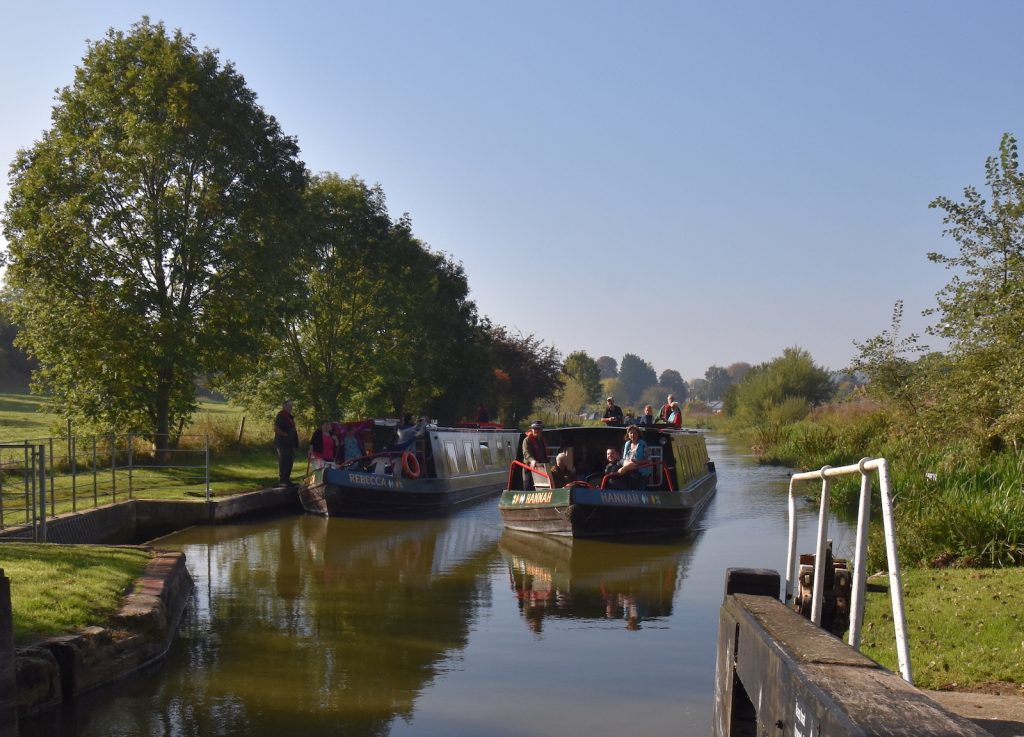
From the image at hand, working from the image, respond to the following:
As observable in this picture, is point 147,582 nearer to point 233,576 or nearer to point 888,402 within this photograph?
point 233,576

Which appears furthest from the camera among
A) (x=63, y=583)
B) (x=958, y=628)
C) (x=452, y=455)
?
(x=452, y=455)

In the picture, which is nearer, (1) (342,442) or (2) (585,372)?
(1) (342,442)

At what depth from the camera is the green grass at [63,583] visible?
828 centimetres

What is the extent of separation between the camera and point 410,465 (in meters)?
23.3

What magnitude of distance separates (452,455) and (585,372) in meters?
71.5

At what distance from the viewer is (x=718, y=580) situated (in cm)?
1408

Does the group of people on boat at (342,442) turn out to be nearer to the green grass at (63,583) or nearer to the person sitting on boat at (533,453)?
the person sitting on boat at (533,453)

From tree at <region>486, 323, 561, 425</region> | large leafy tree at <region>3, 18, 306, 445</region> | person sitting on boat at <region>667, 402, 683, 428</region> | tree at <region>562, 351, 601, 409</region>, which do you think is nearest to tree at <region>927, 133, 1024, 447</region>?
person sitting on boat at <region>667, 402, 683, 428</region>

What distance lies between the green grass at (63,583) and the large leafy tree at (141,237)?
10803 mm

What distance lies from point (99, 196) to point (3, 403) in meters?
30.1

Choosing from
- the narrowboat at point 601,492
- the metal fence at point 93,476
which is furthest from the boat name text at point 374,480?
the metal fence at point 93,476

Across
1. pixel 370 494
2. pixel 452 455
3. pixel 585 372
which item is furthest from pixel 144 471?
pixel 585 372

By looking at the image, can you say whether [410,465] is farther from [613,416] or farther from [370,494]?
[613,416]

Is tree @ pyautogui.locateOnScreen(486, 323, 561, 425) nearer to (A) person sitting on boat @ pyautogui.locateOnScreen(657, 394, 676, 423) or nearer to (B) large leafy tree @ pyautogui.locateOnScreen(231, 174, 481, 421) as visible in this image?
(B) large leafy tree @ pyautogui.locateOnScreen(231, 174, 481, 421)
